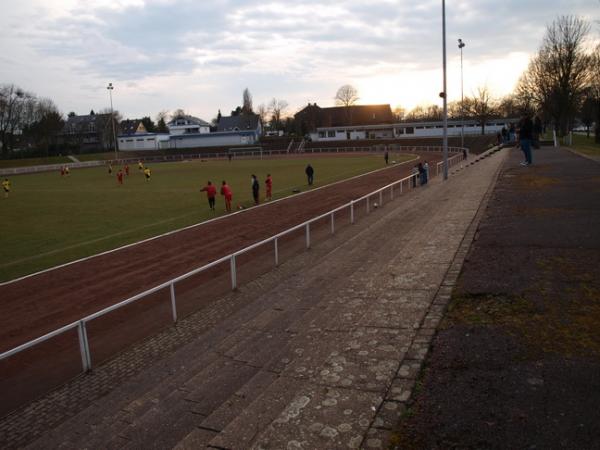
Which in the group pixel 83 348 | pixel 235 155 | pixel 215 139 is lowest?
pixel 83 348

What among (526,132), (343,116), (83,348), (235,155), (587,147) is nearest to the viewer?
(83,348)

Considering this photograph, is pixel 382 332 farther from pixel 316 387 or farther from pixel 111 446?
pixel 111 446

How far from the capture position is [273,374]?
5.98 meters

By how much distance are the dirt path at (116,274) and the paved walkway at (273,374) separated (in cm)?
337

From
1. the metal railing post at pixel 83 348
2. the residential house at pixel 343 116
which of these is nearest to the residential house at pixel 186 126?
the residential house at pixel 343 116

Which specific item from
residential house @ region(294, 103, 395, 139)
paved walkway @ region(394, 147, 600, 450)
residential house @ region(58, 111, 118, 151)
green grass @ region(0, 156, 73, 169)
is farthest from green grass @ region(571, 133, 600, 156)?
residential house @ region(58, 111, 118, 151)

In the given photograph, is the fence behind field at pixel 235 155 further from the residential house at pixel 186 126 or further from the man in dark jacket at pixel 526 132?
the man in dark jacket at pixel 526 132

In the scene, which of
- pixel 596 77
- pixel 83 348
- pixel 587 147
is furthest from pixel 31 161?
pixel 83 348

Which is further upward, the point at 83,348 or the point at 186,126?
the point at 186,126

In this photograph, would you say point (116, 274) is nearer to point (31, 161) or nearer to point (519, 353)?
point (519, 353)

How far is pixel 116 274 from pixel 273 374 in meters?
8.28

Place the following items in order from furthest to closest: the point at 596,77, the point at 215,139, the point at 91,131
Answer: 1. the point at 91,131
2. the point at 215,139
3. the point at 596,77

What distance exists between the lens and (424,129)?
3371 inches

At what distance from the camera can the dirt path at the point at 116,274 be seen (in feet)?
32.7
